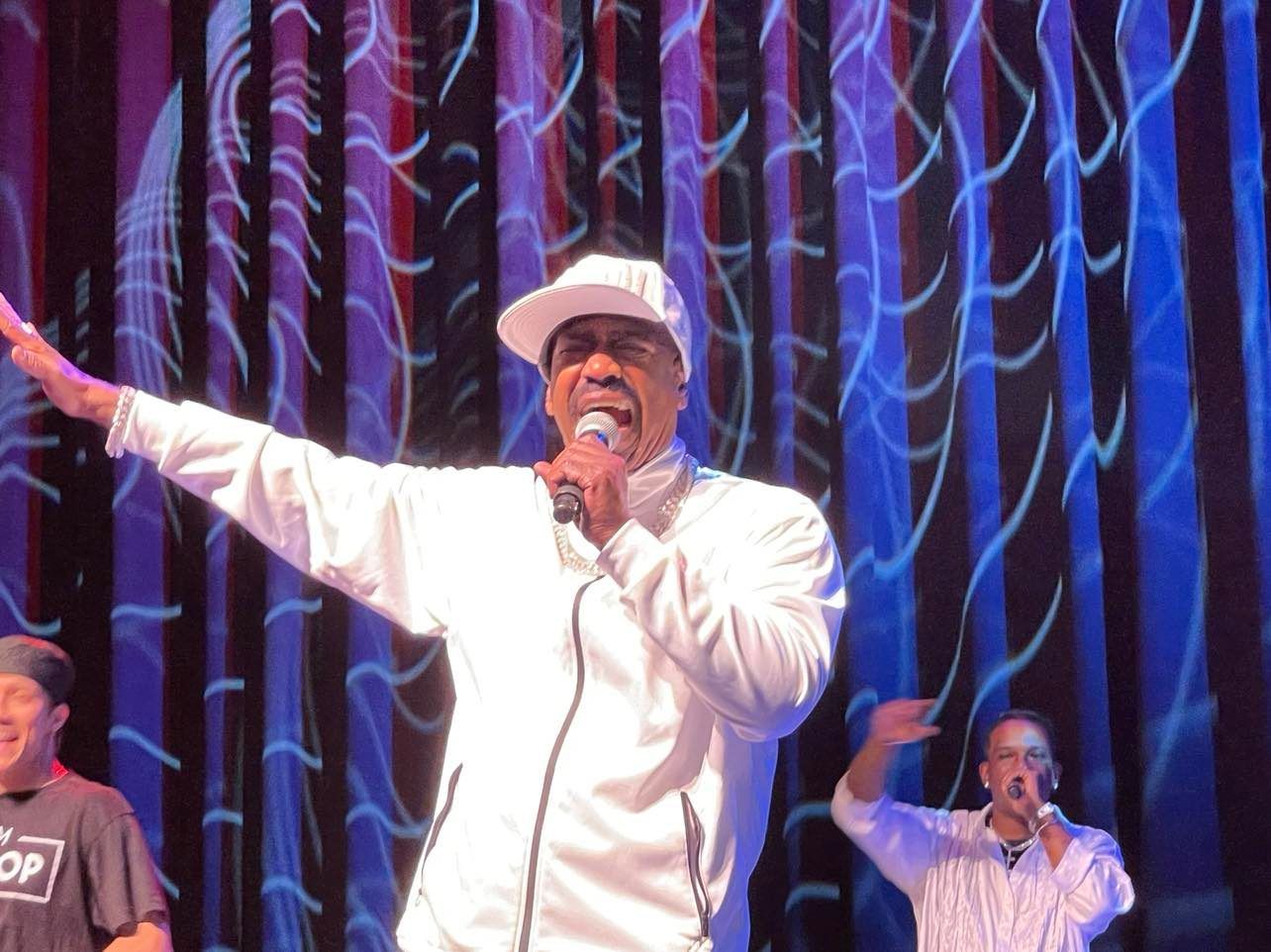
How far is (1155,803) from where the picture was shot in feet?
9.50

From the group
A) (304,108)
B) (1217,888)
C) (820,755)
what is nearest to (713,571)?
(820,755)

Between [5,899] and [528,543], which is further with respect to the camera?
[5,899]

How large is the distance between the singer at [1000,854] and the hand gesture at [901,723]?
9cm

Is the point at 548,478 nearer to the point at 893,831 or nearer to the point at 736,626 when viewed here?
the point at 736,626

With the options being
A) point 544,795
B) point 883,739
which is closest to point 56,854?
point 544,795

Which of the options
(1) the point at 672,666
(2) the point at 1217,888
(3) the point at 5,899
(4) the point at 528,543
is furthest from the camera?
(2) the point at 1217,888

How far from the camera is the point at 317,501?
66.5 inches

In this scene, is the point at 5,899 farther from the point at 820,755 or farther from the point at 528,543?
the point at 820,755

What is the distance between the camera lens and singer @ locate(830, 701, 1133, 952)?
9.23 feet

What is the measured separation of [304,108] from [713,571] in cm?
207

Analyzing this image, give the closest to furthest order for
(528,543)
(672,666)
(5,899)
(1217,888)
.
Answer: (672,666) < (528,543) < (5,899) < (1217,888)

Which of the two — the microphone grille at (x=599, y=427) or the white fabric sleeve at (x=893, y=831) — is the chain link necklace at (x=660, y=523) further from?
the white fabric sleeve at (x=893, y=831)

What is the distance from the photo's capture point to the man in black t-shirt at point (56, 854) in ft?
7.13

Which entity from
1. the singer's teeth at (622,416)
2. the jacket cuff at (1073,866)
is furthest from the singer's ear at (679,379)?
the jacket cuff at (1073,866)
